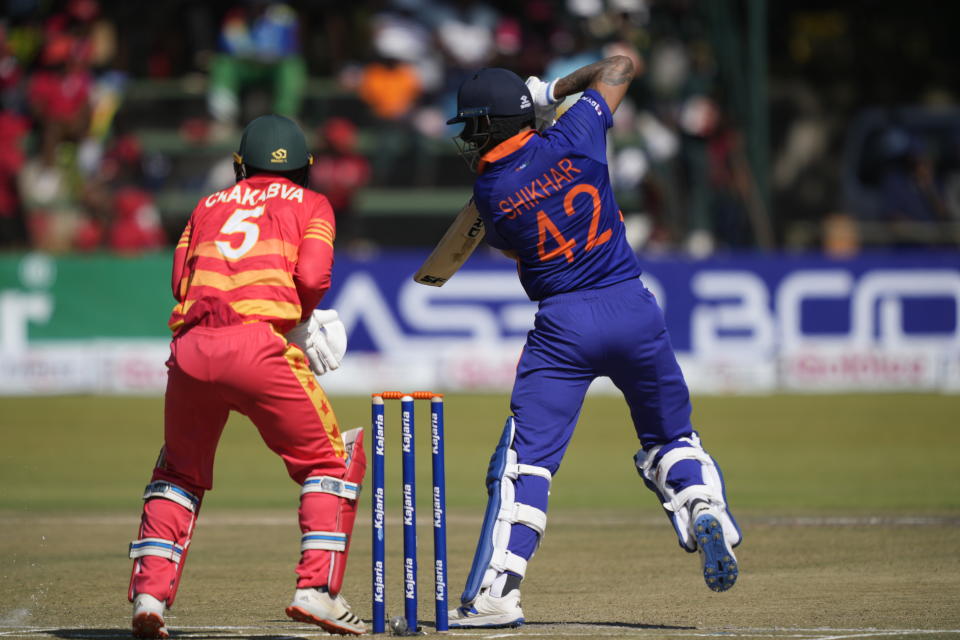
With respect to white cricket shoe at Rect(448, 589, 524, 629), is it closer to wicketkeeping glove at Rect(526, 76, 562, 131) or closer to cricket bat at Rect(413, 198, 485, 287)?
cricket bat at Rect(413, 198, 485, 287)

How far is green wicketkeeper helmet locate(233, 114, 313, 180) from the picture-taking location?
6406 mm

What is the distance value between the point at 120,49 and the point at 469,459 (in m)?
13.4

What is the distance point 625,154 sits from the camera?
68.5ft

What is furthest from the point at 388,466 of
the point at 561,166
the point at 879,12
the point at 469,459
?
the point at 879,12

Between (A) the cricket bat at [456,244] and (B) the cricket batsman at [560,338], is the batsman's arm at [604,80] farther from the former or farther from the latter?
(A) the cricket bat at [456,244]

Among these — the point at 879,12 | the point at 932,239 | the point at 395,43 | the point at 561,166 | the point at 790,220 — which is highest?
the point at 879,12

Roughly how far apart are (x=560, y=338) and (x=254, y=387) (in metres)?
1.33

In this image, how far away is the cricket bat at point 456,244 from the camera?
22.4ft

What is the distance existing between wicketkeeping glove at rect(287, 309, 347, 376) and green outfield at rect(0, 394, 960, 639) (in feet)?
3.77

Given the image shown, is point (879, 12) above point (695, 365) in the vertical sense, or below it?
above

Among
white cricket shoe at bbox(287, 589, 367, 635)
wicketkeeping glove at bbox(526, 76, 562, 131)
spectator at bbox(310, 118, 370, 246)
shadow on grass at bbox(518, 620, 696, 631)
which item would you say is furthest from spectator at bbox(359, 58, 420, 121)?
white cricket shoe at bbox(287, 589, 367, 635)

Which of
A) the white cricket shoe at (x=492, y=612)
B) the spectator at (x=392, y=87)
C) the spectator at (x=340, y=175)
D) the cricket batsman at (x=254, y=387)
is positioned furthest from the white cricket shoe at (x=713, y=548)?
the spectator at (x=392, y=87)

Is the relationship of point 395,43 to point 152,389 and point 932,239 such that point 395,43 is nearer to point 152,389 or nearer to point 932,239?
point 152,389

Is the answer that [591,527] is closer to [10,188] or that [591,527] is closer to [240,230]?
[240,230]
